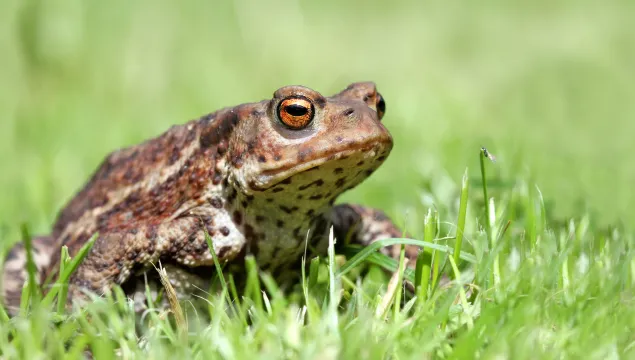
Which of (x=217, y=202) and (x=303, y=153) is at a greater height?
(x=303, y=153)

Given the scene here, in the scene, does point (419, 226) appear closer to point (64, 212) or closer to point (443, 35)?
Answer: point (64, 212)

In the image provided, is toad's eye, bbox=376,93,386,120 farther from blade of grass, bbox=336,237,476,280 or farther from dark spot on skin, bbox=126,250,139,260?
dark spot on skin, bbox=126,250,139,260

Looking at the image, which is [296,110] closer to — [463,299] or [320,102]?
[320,102]

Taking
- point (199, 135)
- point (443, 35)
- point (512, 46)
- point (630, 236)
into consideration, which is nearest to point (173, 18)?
point (443, 35)

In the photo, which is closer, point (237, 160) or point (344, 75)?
point (237, 160)

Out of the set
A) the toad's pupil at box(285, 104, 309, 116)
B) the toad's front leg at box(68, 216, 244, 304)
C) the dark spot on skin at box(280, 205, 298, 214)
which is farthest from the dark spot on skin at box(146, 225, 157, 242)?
the toad's pupil at box(285, 104, 309, 116)

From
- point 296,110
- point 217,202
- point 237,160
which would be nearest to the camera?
point 296,110

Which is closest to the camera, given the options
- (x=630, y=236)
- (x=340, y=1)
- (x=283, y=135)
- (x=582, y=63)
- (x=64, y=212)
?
(x=283, y=135)

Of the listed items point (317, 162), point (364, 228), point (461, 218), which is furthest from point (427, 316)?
point (364, 228)
